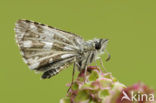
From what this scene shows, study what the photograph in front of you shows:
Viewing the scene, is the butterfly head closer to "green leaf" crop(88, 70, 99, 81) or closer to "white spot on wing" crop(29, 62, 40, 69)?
"green leaf" crop(88, 70, 99, 81)

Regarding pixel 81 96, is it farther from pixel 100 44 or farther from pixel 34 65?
pixel 34 65

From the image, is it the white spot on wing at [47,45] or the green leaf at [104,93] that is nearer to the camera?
the green leaf at [104,93]

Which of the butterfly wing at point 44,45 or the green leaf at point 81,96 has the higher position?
the butterfly wing at point 44,45

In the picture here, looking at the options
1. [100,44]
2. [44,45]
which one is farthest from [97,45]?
[44,45]

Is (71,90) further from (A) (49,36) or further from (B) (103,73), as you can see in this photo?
(A) (49,36)

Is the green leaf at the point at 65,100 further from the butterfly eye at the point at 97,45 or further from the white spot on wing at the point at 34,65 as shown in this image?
the butterfly eye at the point at 97,45

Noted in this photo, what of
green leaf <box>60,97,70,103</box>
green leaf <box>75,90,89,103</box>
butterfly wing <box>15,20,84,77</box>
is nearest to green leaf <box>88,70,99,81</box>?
green leaf <box>75,90,89,103</box>

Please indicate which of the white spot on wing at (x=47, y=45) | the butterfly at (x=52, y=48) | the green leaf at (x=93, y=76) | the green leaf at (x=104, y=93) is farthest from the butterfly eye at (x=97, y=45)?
the green leaf at (x=104, y=93)

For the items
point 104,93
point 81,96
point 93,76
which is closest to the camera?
point 104,93
